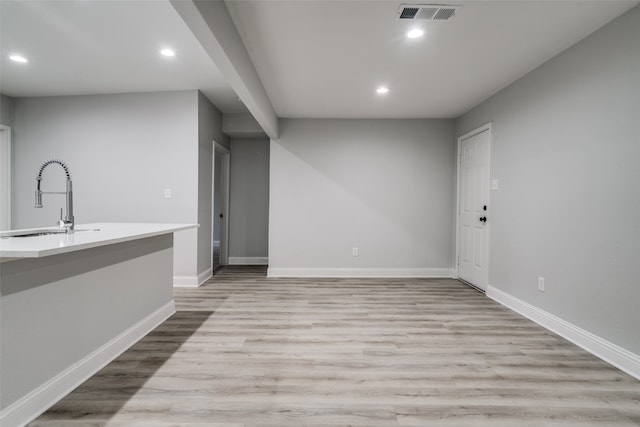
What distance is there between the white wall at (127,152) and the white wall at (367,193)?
126cm

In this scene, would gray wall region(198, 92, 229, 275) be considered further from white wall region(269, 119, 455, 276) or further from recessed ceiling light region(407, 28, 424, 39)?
recessed ceiling light region(407, 28, 424, 39)

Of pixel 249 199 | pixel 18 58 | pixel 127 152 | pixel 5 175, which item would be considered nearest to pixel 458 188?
pixel 249 199

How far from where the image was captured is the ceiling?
2.04m

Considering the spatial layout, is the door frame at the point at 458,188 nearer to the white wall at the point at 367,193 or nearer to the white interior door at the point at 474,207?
the white interior door at the point at 474,207

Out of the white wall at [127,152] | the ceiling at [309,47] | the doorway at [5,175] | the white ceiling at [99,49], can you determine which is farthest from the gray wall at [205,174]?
the doorway at [5,175]

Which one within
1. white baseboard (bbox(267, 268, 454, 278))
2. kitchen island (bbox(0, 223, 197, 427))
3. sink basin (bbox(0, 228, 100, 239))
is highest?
sink basin (bbox(0, 228, 100, 239))

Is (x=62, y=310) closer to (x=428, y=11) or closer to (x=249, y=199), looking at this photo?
(x=428, y=11)

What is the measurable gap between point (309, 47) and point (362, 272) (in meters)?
3.19

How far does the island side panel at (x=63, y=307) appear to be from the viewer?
1.39m

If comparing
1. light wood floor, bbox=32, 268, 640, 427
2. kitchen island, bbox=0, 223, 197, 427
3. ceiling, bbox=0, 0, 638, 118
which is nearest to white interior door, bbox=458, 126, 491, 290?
ceiling, bbox=0, 0, 638, 118

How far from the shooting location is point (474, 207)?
3959mm

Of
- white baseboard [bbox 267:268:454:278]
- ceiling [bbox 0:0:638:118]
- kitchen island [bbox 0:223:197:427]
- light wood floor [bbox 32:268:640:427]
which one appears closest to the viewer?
kitchen island [bbox 0:223:197:427]

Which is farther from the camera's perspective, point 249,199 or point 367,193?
point 249,199

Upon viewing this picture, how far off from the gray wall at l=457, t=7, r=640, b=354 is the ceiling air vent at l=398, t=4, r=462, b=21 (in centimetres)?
123
